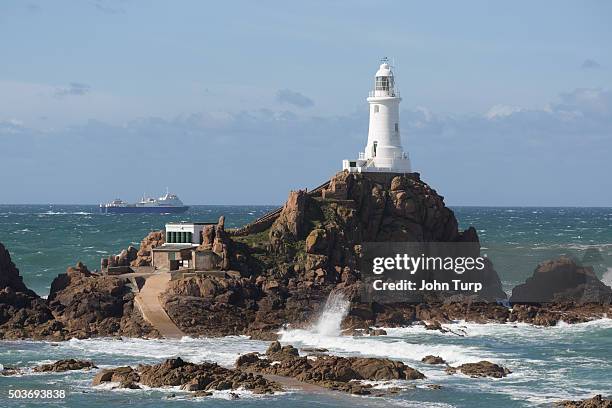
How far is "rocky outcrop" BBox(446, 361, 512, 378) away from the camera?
192 feet

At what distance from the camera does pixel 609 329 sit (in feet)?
252

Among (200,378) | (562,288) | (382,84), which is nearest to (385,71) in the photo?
(382,84)

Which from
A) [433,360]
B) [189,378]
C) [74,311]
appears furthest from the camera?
[74,311]

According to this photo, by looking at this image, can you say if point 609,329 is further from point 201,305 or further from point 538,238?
point 538,238

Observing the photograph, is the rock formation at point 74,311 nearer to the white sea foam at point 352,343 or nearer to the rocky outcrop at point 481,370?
the white sea foam at point 352,343

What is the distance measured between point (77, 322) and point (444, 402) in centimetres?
3013

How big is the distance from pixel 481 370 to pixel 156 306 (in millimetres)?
24644

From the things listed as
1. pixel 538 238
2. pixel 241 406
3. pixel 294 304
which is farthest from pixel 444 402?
pixel 538 238

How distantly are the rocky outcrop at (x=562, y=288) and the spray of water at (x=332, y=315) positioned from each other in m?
17.8

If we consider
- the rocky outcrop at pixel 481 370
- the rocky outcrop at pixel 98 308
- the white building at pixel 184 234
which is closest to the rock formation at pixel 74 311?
the rocky outcrop at pixel 98 308

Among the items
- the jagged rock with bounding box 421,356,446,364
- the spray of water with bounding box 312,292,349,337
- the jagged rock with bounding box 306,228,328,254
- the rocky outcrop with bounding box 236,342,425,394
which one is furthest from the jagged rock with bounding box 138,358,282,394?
the jagged rock with bounding box 306,228,328,254

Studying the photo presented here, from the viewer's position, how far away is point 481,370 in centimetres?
5906

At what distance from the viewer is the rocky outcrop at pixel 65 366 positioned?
59447 mm

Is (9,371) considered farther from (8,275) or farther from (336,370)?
(8,275)
